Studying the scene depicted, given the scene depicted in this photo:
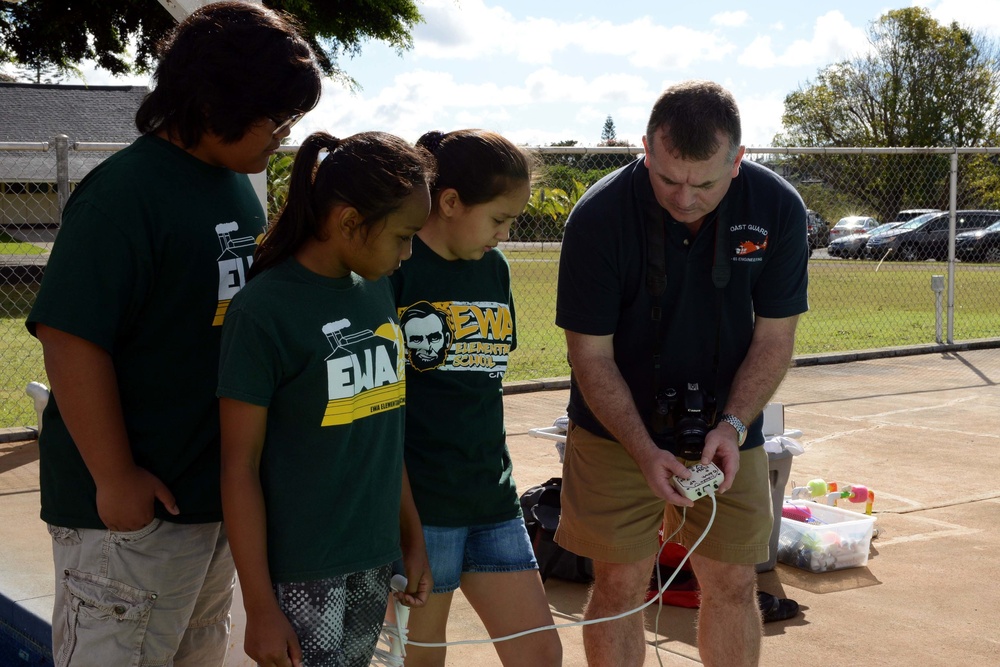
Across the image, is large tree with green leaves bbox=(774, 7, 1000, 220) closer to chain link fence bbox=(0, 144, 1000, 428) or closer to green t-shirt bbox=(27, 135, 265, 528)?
chain link fence bbox=(0, 144, 1000, 428)

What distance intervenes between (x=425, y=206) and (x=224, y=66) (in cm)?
50

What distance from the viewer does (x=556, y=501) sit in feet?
14.9

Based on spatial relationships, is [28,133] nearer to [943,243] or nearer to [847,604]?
[943,243]

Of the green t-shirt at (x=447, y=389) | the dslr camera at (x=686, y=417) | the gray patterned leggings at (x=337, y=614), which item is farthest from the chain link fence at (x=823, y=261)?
the gray patterned leggings at (x=337, y=614)

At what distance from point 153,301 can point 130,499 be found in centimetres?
41

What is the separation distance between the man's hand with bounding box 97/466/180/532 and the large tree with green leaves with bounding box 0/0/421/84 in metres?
22.7

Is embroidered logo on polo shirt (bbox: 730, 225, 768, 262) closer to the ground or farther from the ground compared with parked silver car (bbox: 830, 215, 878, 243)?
farther from the ground

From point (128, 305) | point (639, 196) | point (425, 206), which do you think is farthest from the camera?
point (639, 196)

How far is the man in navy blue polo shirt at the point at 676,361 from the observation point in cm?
305

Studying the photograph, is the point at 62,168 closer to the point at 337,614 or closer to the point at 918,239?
the point at 337,614

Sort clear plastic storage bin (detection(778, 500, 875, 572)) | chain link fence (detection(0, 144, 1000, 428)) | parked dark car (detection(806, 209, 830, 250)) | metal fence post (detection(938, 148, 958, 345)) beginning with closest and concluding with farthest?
clear plastic storage bin (detection(778, 500, 875, 572))
chain link fence (detection(0, 144, 1000, 428))
metal fence post (detection(938, 148, 958, 345))
parked dark car (detection(806, 209, 830, 250))

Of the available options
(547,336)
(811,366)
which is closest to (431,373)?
(811,366)

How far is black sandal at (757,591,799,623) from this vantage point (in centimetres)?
412

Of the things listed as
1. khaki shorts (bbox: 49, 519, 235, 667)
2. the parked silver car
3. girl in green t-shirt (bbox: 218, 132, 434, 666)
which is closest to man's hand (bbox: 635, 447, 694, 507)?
girl in green t-shirt (bbox: 218, 132, 434, 666)
